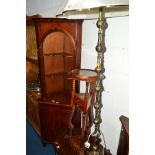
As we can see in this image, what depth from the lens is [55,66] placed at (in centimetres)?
290

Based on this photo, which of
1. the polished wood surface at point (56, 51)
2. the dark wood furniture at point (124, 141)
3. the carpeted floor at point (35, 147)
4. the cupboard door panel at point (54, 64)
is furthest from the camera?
the carpeted floor at point (35, 147)

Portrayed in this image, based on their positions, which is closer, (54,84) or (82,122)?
(82,122)

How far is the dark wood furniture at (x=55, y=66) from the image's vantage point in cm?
252

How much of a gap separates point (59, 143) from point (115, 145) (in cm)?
52

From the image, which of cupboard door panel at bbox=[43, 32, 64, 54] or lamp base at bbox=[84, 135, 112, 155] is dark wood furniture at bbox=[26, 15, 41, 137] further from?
lamp base at bbox=[84, 135, 112, 155]

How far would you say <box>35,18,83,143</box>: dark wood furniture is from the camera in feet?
8.27

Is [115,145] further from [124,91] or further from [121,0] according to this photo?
[121,0]

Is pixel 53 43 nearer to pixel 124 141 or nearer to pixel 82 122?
pixel 82 122

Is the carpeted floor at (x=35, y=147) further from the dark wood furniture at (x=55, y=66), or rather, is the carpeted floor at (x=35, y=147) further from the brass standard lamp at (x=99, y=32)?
the brass standard lamp at (x=99, y=32)

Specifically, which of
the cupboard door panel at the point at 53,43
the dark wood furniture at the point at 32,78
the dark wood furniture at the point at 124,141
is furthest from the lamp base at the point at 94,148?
the dark wood furniture at the point at 32,78

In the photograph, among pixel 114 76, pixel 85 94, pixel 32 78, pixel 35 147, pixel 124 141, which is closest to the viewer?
pixel 124 141

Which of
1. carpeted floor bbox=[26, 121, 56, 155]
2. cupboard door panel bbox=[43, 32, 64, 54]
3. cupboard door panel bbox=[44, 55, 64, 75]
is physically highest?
cupboard door panel bbox=[43, 32, 64, 54]

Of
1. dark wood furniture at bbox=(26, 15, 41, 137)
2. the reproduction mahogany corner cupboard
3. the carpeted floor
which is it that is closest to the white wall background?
the reproduction mahogany corner cupboard

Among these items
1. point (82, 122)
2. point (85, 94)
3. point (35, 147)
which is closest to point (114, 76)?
point (85, 94)
